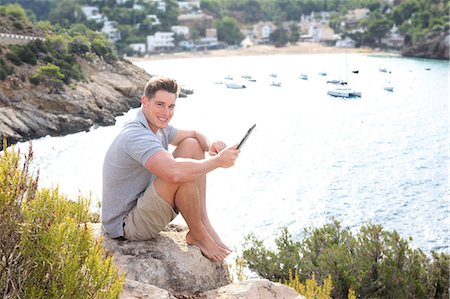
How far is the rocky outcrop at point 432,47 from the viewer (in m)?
65.6

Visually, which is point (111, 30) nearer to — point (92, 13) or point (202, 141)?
point (92, 13)

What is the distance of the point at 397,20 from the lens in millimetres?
79562

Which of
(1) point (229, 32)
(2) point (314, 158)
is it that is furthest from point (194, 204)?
(1) point (229, 32)

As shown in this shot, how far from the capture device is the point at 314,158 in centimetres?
2548

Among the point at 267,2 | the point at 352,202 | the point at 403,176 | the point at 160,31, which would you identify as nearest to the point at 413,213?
the point at 352,202

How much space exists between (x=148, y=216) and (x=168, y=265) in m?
0.39

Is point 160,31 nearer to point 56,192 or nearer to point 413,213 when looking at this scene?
point 413,213

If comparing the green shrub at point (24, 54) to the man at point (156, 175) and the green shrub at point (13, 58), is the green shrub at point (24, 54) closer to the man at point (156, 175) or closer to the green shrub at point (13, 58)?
the green shrub at point (13, 58)

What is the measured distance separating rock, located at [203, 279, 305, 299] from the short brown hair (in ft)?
4.50

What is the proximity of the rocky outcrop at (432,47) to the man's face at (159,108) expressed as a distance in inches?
2604

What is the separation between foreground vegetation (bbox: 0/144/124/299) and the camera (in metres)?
2.49

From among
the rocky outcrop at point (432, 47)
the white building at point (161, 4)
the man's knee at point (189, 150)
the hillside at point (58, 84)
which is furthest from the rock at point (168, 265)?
the white building at point (161, 4)

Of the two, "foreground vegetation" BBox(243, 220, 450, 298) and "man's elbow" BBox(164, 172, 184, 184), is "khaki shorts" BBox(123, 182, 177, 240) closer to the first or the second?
"man's elbow" BBox(164, 172, 184, 184)

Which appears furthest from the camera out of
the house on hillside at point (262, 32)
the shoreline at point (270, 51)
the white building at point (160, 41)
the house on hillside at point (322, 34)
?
the house on hillside at point (262, 32)
